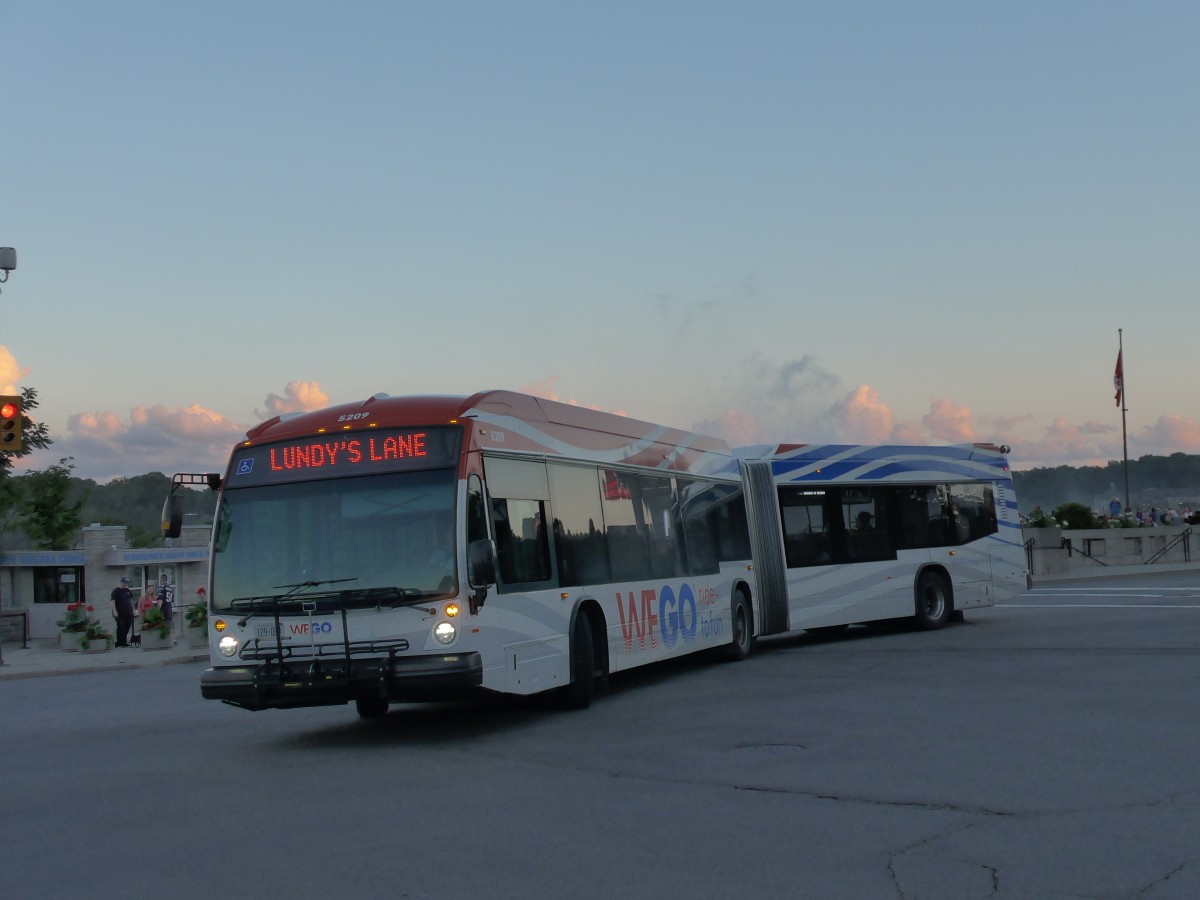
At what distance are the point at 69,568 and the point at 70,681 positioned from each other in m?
25.7

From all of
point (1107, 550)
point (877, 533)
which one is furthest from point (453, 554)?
point (1107, 550)

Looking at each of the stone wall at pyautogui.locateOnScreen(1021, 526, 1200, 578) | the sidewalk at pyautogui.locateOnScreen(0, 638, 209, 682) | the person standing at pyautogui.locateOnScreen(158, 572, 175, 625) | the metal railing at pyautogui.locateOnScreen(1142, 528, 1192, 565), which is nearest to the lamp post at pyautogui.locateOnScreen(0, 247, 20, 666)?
the sidewalk at pyautogui.locateOnScreen(0, 638, 209, 682)

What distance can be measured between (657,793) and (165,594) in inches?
1377

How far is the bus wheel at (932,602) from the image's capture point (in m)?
22.2

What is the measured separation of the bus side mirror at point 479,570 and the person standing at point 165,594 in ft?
80.3

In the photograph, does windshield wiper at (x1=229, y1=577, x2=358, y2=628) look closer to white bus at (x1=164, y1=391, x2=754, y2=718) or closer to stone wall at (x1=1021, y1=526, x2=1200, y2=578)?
white bus at (x1=164, y1=391, x2=754, y2=718)

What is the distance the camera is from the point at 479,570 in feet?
35.4

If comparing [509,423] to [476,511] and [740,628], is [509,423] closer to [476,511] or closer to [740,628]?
[476,511]

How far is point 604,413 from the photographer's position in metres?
15.3

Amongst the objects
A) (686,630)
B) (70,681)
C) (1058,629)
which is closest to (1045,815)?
(686,630)

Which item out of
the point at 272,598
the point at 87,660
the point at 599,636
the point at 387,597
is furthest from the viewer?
the point at 87,660

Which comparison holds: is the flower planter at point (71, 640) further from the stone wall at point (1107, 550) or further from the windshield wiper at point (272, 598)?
the stone wall at point (1107, 550)

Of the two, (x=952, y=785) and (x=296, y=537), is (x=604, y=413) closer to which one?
(x=296, y=537)

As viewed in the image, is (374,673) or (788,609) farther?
(788,609)
